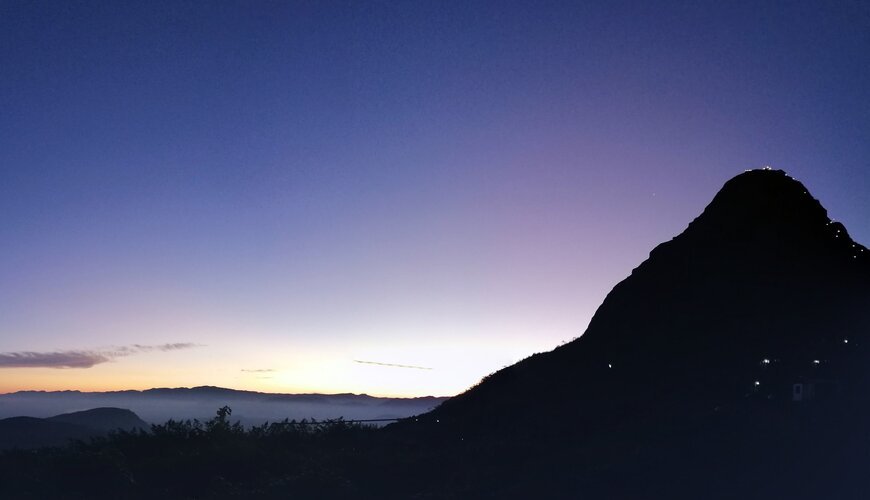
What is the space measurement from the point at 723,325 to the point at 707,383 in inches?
175

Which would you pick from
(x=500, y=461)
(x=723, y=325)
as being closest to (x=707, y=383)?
(x=723, y=325)

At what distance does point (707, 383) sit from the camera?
1396 inches

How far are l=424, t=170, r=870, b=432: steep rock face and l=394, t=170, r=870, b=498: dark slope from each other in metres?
0.09

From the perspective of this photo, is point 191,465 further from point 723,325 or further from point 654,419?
point 723,325

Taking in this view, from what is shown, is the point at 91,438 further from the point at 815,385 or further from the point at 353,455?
the point at 815,385

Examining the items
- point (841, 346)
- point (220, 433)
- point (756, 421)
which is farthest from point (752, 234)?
point (220, 433)

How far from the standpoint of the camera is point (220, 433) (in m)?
30.4

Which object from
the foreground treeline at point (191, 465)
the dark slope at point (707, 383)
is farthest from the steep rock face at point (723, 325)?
the foreground treeline at point (191, 465)

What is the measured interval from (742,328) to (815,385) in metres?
5.91

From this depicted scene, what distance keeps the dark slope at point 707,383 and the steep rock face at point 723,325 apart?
0.09 meters

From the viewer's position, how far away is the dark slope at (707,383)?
2378 cm

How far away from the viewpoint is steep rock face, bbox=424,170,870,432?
114 ft

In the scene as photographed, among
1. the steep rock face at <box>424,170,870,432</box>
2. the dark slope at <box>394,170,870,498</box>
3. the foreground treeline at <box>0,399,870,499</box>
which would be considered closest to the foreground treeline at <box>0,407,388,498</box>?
the foreground treeline at <box>0,399,870,499</box>

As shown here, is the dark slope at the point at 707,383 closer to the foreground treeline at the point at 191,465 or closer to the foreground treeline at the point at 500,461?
the foreground treeline at the point at 500,461
